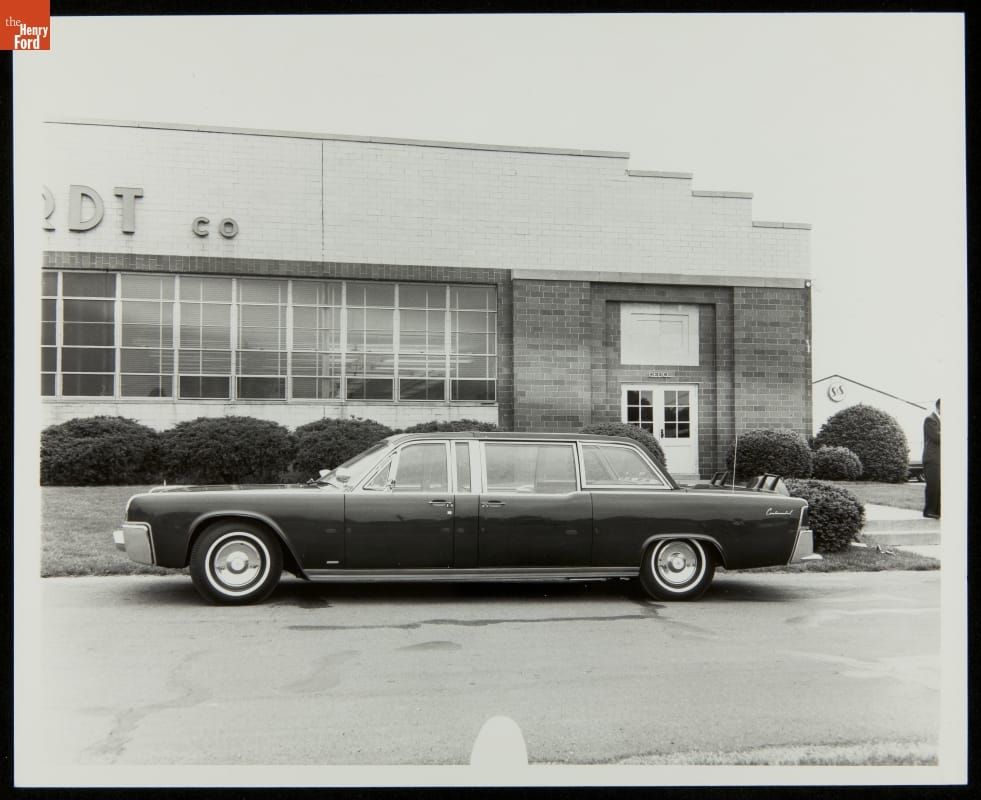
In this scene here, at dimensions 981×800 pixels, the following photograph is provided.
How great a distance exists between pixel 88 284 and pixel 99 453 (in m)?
3.33

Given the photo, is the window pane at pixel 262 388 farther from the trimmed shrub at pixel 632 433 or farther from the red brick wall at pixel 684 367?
the trimmed shrub at pixel 632 433

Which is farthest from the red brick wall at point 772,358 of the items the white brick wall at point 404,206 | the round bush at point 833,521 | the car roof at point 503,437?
the car roof at point 503,437

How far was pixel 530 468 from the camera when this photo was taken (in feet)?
22.6

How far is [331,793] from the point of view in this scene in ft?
12.5

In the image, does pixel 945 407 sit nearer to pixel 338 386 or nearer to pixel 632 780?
pixel 632 780

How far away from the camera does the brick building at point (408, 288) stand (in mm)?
13906

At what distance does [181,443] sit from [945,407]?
36.4 ft

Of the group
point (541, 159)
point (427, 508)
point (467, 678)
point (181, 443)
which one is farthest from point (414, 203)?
point (467, 678)

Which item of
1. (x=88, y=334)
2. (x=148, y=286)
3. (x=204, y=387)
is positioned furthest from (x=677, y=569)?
(x=88, y=334)

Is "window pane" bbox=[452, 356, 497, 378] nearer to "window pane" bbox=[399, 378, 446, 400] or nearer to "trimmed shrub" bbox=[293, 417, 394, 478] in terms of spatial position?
"window pane" bbox=[399, 378, 446, 400]

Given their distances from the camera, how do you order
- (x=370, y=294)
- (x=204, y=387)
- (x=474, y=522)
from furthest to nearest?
(x=370, y=294) < (x=204, y=387) < (x=474, y=522)

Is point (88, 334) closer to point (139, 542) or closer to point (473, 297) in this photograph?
point (473, 297)

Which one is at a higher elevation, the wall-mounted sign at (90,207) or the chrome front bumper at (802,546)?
the wall-mounted sign at (90,207)

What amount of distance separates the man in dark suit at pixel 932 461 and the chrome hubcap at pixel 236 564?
8.26 metres
